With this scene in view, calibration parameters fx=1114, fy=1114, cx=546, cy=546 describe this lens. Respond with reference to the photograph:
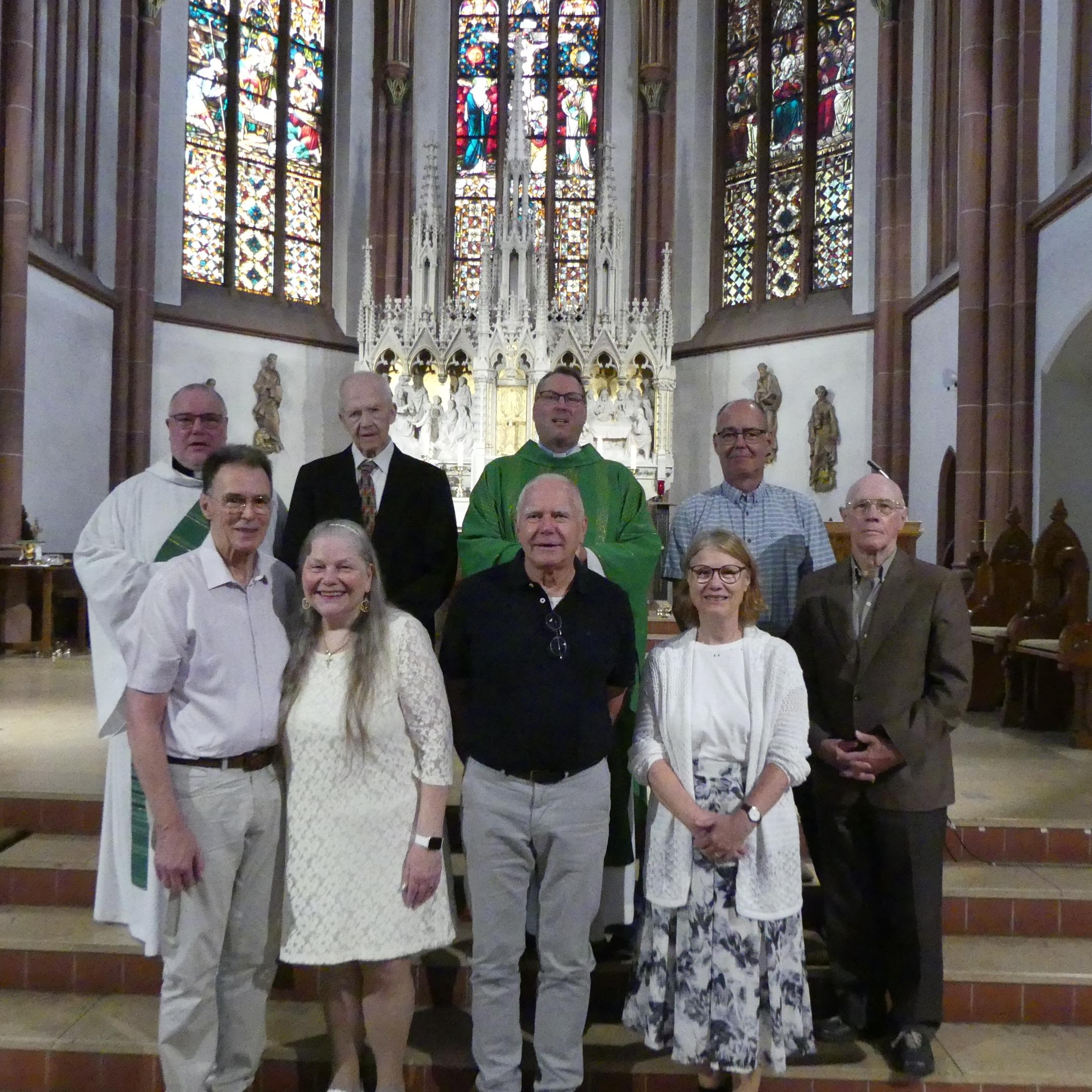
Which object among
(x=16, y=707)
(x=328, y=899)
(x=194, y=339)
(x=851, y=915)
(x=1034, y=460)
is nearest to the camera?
(x=328, y=899)

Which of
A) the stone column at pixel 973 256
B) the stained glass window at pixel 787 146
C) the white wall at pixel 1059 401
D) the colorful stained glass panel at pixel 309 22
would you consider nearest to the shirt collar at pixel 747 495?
the white wall at pixel 1059 401

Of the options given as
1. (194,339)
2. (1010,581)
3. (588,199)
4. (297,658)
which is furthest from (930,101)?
(297,658)

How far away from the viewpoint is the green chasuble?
304cm

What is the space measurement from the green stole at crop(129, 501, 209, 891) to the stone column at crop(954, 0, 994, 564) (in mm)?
7117

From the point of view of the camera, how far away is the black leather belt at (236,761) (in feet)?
7.68

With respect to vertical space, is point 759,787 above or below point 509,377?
below

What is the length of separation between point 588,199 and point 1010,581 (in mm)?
8700

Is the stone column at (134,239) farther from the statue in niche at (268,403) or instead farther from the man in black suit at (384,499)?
the man in black suit at (384,499)

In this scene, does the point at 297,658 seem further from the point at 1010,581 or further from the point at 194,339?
the point at 194,339

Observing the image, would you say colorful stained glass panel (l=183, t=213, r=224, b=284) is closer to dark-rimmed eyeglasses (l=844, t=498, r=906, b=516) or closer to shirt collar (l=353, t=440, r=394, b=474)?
shirt collar (l=353, t=440, r=394, b=474)

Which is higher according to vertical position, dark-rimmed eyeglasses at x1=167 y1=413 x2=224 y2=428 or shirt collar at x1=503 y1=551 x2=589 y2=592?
dark-rimmed eyeglasses at x1=167 y1=413 x2=224 y2=428

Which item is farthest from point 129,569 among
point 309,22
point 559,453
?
point 309,22

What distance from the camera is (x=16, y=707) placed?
5773 mm

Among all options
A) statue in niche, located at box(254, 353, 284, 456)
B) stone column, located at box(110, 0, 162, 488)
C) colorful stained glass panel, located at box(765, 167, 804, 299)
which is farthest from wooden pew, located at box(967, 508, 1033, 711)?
statue in niche, located at box(254, 353, 284, 456)
